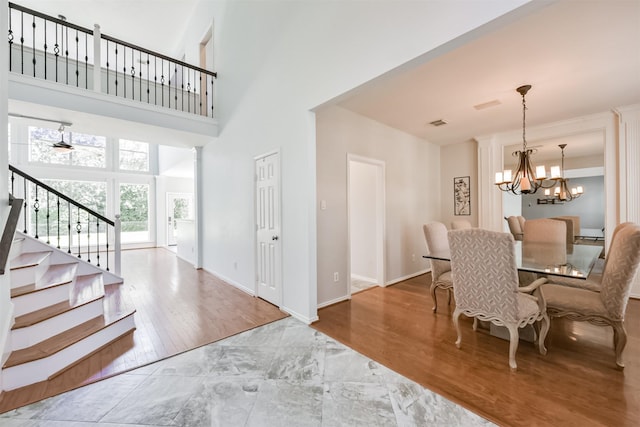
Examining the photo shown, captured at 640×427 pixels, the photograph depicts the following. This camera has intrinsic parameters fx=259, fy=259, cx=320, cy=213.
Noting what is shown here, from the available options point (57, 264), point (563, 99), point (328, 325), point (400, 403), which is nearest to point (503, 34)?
point (563, 99)

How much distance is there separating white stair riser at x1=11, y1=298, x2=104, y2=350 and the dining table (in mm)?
3713

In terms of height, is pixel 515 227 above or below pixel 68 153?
below

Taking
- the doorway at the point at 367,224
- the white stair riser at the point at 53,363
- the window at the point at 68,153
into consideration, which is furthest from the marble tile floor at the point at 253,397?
the window at the point at 68,153

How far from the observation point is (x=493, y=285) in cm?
216

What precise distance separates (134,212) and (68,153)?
2.34 metres

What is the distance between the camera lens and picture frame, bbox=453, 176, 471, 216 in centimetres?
543

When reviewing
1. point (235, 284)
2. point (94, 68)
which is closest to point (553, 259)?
point (235, 284)

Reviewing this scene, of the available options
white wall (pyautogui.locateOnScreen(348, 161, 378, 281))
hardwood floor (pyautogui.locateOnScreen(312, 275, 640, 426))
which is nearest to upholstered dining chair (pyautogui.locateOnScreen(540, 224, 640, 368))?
hardwood floor (pyautogui.locateOnScreen(312, 275, 640, 426))

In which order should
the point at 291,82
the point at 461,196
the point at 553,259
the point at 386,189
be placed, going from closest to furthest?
the point at 553,259 < the point at 291,82 < the point at 386,189 < the point at 461,196

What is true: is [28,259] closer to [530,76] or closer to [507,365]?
[507,365]

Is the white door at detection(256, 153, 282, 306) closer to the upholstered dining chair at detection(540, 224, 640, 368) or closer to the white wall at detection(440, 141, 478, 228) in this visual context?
→ the upholstered dining chair at detection(540, 224, 640, 368)

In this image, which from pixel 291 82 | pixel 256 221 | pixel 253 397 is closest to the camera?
pixel 253 397

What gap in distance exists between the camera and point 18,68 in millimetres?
3881

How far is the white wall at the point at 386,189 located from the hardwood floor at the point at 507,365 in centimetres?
74
